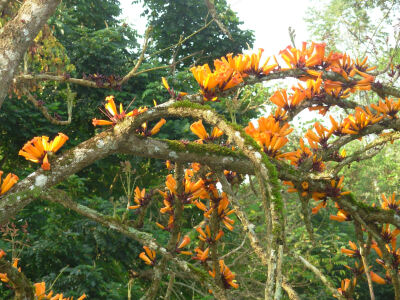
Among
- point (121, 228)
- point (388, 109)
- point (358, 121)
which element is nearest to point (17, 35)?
point (121, 228)

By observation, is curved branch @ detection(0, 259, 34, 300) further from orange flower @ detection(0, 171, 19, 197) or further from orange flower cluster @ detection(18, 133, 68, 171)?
orange flower cluster @ detection(18, 133, 68, 171)

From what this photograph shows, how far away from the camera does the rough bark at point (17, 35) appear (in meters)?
2.84

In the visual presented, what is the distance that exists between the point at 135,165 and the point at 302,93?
667cm

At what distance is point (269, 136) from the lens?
1.54m

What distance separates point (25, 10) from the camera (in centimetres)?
295

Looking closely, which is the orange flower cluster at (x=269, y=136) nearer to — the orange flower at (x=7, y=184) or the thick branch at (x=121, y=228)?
the thick branch at (x=121, y=228)

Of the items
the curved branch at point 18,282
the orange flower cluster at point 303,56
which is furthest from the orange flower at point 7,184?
the orange flower cluster at point 303,56

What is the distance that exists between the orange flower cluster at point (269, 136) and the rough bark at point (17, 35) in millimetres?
2186

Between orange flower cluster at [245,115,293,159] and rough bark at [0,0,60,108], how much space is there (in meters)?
2.19

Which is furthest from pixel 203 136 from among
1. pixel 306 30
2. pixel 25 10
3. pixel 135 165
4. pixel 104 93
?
pixel 306 30

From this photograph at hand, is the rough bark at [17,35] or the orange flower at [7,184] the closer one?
the orange flower at [7,184]

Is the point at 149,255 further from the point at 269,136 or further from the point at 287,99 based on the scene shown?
the point at 287,99

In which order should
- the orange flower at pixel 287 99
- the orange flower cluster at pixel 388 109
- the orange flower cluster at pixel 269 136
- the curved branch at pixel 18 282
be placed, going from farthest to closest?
the orange flower cluster at pixel 388 109
the orange flower at pixel 287 99
the orange flower cluster at pixel 269 136
the curved branch at pixel 18 282

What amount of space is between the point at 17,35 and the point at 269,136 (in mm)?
2379
